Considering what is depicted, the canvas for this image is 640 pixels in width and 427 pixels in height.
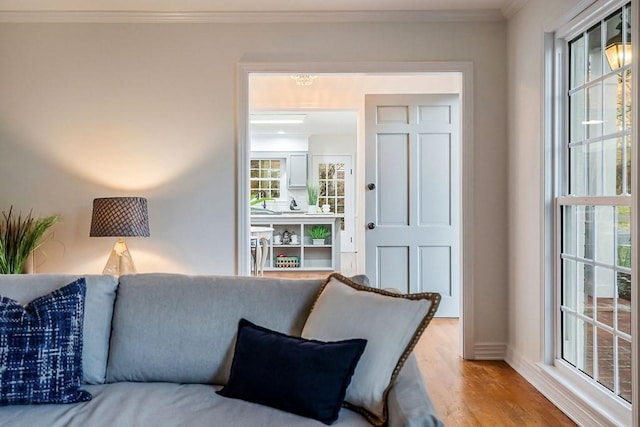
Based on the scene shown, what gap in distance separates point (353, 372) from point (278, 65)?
2562 millimetres

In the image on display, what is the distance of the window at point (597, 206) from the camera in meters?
2.22

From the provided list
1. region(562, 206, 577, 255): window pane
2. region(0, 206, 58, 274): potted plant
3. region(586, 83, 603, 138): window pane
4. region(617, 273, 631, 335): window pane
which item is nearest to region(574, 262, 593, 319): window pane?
region(562, 206, 577, 255): window pane

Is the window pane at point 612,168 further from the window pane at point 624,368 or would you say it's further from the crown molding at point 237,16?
the crown molding at point 237,16

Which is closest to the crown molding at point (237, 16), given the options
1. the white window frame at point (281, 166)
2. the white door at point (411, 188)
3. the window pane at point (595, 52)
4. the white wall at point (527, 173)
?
the white wall at point (527, 173)

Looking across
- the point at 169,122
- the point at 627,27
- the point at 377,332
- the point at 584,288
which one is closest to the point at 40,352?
the point at 377,332

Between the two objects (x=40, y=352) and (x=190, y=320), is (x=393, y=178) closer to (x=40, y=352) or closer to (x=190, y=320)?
(x=190, y=320)

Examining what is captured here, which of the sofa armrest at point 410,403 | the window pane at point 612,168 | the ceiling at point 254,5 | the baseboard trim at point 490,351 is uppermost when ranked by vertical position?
the ceiling at point 254,5

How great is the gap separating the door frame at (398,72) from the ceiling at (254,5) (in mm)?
370

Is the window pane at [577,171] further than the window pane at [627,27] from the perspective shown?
Yes

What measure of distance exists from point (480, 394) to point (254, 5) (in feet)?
9.59

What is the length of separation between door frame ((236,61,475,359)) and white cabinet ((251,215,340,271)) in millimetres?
3986

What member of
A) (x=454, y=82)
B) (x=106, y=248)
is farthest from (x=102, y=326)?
(x=454, y=82)

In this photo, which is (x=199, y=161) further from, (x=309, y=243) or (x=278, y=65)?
(x=309, y=243)

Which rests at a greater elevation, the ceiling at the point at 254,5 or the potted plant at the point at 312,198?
the ceiling at the point at 254,5
